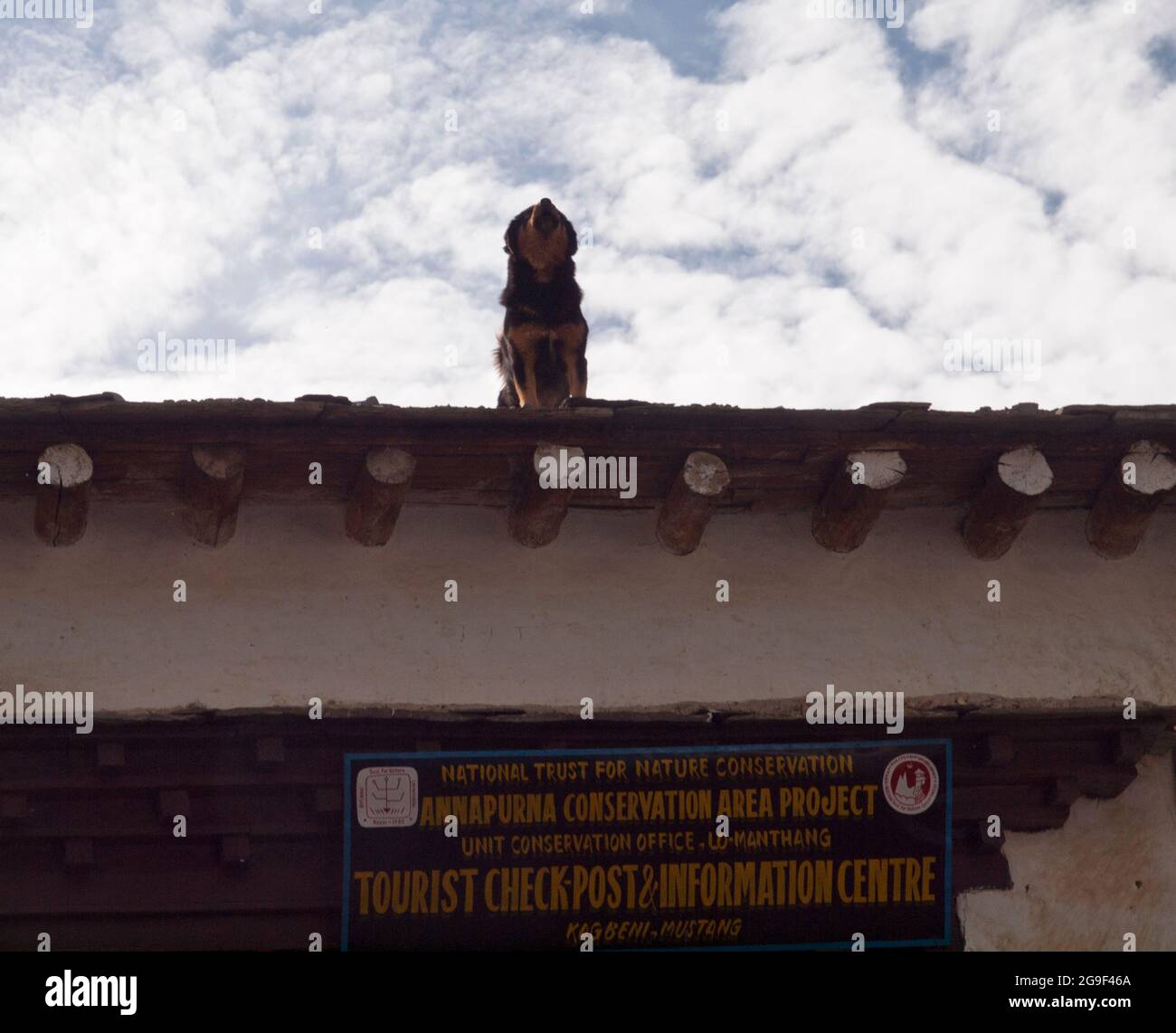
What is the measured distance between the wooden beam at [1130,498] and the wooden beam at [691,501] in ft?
5.37

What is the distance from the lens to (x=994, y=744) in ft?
19.6

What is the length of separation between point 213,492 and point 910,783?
3.05 metres

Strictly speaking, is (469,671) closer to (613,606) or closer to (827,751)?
(613,606)

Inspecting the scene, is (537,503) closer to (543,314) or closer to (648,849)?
(648,849)

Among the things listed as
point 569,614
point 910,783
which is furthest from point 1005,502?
point 569,614

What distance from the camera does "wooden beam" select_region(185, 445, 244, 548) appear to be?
5.36 meters

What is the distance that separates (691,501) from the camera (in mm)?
5766

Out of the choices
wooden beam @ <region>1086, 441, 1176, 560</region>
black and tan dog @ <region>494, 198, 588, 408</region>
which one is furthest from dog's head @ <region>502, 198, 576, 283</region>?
wooden beam @ <region>1086, 441, 1176, 560</region>

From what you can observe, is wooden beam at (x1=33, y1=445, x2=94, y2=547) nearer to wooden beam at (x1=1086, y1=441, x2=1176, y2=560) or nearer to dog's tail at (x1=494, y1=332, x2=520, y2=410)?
dog's tail at (x1=494, y1=332, x2=520, y2=410)

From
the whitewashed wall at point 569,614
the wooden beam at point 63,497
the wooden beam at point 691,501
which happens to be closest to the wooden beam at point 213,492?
the whitewashed wall at point 569,614

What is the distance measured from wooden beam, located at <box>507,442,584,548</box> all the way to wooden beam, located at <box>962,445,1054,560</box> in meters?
1.72
